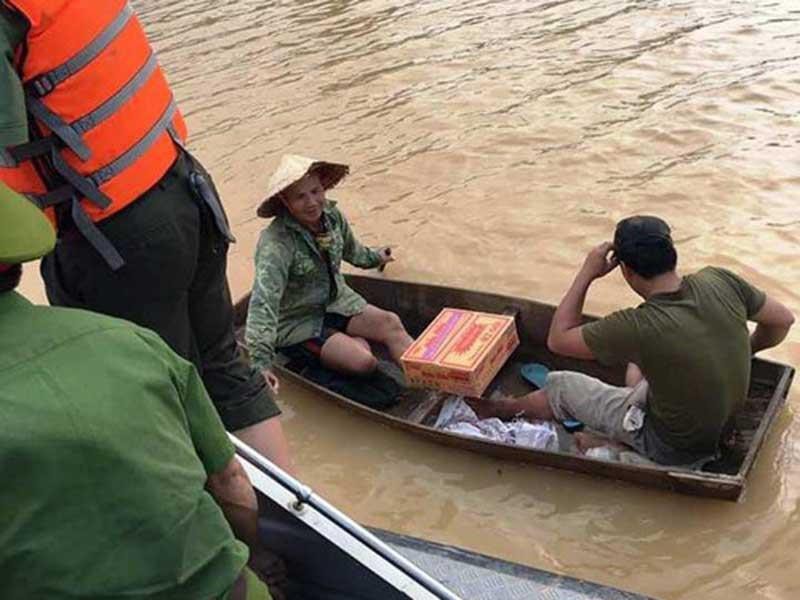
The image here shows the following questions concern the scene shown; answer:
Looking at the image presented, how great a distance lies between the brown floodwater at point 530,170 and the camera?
13.7 ft

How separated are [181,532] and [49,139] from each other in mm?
1490

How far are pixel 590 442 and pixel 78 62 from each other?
2.87 meters

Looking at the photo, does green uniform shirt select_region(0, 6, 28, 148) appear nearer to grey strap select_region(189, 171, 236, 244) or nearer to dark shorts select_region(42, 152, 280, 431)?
dark shorts select_region(42, 152, 280, 431)

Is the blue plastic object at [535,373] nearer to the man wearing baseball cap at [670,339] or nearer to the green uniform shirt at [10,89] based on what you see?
the man wearing baseball cap at [670,339]

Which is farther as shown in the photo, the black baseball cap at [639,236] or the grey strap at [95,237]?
the black baseball cap at [639,236]

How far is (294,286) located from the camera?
5.12 metres

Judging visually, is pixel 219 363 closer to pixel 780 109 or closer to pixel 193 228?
pixel 193 228

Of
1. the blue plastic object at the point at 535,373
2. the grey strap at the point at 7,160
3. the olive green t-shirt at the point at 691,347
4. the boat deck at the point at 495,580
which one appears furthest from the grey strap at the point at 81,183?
the blue plastic object at the point at 535,373

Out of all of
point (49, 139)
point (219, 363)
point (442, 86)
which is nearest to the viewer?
point (49, 139)

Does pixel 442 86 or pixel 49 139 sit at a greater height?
pixel 49 139

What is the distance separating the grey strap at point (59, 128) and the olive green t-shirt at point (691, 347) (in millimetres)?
2202

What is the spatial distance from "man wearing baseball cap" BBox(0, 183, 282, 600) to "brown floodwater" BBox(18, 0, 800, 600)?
9.13 ft

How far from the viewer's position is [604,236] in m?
6.53

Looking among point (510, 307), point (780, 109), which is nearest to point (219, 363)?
point (510, 307)
